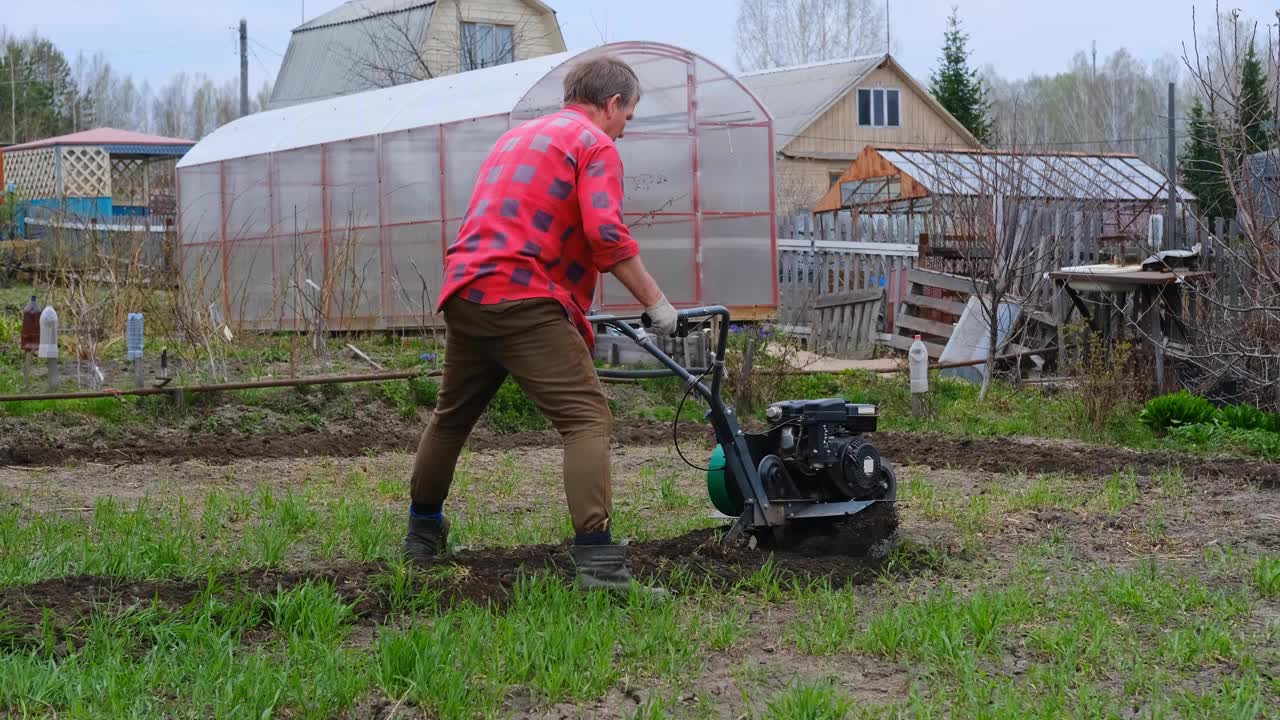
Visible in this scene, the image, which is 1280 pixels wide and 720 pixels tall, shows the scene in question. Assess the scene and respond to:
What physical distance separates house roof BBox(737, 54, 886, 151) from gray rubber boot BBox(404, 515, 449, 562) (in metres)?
33.8

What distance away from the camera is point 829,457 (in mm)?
5504

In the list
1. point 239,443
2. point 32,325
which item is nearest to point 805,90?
point 32,325

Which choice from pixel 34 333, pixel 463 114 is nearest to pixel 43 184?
pixel 463 114

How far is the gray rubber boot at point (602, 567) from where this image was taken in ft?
15.4

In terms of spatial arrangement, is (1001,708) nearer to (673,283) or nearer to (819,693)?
(819,693)

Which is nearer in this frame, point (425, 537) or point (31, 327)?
point (425, 537)

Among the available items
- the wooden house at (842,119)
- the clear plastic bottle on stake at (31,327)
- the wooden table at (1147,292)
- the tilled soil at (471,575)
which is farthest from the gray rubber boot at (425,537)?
the wooden house at (842,119)

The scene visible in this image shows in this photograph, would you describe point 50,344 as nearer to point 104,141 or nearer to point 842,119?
point 104,141

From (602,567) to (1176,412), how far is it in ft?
20.5

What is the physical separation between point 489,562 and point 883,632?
1561mm

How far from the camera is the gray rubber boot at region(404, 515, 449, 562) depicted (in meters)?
5.27

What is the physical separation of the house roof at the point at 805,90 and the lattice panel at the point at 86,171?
664 inches

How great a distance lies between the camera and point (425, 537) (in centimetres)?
530

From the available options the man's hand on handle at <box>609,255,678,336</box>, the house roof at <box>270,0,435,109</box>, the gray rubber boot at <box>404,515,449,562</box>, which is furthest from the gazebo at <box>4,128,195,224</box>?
the man's hand on handle at <box>609,255,678,336</box>
